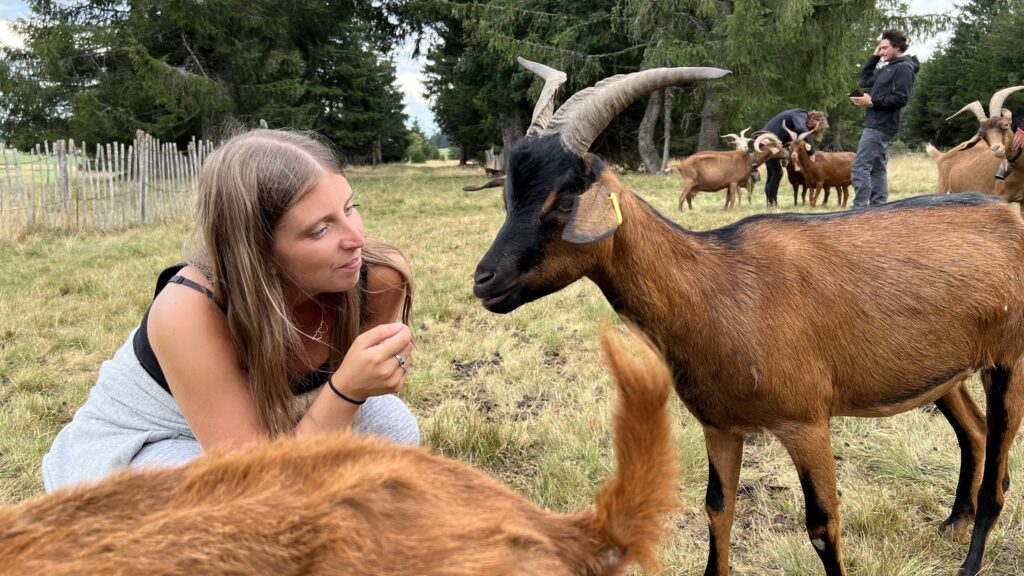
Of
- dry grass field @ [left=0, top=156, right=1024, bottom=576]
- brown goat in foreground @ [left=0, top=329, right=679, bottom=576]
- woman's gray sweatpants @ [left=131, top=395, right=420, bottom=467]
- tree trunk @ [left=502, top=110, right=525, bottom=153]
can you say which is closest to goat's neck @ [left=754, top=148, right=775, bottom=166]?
dry grass field @ [left=0, top=156, right=1024, bottom=576]

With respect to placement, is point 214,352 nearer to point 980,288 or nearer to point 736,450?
point 736,450

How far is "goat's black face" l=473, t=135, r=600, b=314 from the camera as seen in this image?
7.57 feet

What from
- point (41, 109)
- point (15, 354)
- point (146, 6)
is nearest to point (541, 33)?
point (146, 6)

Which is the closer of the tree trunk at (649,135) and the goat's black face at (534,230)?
the goat's black face at (534,230)

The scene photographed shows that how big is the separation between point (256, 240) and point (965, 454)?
113 inches

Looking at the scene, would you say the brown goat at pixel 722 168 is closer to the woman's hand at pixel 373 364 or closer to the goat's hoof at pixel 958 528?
the goat's hoof at pixel 958 528

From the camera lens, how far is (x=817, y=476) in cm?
212

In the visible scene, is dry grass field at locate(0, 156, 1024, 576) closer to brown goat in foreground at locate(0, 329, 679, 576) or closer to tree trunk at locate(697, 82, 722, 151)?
brown goat in foreground at locate(0, 329, 679, 576)

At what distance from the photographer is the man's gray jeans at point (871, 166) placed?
8.58 m

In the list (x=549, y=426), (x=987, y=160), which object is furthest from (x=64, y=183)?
(x=987, y=160)

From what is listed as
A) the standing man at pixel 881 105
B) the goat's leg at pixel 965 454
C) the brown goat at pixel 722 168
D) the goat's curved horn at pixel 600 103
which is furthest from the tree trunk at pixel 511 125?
the goat's leg at pixel 965 454

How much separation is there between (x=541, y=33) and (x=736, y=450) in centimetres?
2404

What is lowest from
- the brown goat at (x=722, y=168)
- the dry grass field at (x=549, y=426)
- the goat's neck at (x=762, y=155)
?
the dry grass field at (x=549, y=426)

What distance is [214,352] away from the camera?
181 centimetres
